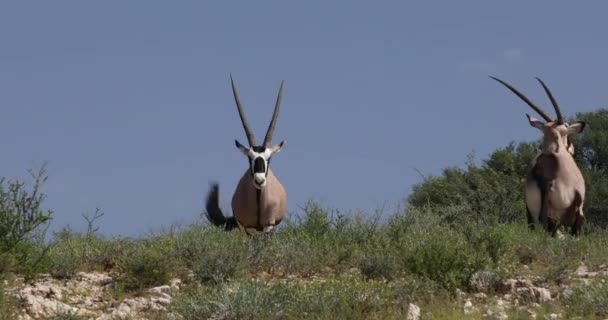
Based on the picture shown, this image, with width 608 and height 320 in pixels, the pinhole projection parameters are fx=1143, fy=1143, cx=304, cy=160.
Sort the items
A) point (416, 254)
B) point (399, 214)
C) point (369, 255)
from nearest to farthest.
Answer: point (416, 254)
point (369, 255)
point (399, 214)

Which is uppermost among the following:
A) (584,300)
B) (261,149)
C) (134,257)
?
(261,149)

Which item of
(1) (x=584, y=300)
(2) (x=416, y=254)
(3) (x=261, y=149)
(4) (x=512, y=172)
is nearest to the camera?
(1) (x=584, y=300)

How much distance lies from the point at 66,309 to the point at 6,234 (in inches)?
58.5

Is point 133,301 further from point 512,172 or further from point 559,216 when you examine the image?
point 512,172

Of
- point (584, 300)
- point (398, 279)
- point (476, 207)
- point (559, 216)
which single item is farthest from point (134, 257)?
point (476, 207)

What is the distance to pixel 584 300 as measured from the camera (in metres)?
8.42

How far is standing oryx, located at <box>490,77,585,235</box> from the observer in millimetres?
14297

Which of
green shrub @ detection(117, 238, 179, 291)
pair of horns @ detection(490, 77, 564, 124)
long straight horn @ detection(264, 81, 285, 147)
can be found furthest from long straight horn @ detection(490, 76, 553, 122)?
green shrub @ detection(117, 238, 179, 291)

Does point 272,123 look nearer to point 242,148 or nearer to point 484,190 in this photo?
point 242,148

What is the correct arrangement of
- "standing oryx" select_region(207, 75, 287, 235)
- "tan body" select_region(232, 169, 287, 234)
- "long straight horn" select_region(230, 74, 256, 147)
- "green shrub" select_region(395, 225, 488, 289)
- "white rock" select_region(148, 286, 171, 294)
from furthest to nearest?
"long straight horn" select_region(230, 74, 256, 147) → "tan body" select_region(232, 169, 287, 234) → "standing oryx" select_region(207, 75, 287, 235) → "white rock" select_region(148, 286, 171, 294) → "green shrub" select_region(395, 225, 488, 289)

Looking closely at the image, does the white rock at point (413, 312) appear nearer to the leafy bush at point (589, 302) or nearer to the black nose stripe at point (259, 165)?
the leafy bush at point (589, 302)

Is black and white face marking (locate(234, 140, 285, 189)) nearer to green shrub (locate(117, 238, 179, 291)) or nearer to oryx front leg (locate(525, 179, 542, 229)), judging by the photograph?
oryx front leg (locate(525, 179, 542, 229))

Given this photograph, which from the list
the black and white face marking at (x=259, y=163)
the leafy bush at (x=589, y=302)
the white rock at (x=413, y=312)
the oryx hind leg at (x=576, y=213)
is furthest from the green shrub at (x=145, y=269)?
the oryx hind leg at (x=576, y=213)

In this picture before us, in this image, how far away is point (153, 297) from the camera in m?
9.50
